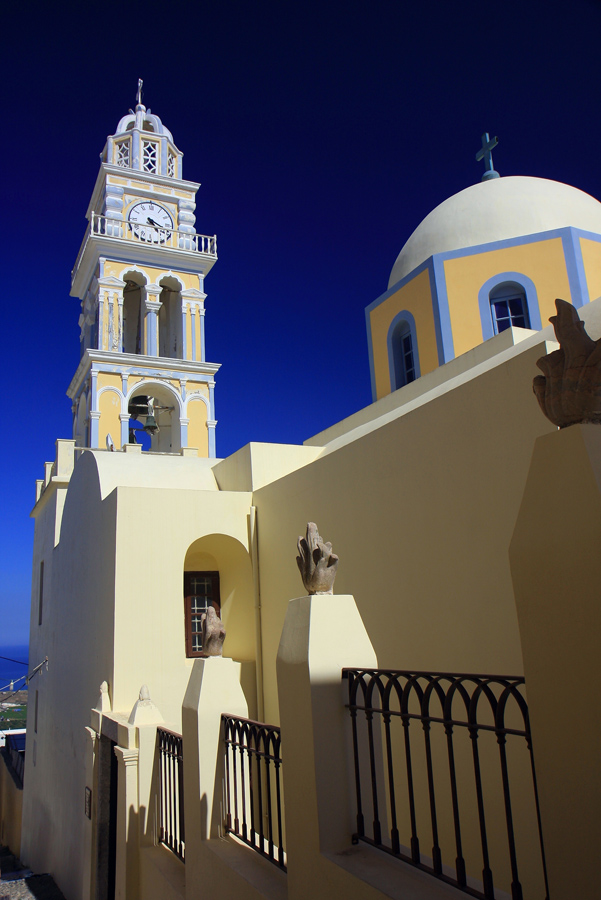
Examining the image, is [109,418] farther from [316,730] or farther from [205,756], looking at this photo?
[316,730]

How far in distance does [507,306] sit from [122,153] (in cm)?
1490

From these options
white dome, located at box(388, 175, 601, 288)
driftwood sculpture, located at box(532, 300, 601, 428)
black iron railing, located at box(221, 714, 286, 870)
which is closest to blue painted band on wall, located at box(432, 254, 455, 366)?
white dome, located at box(388, 175, 601, 288)

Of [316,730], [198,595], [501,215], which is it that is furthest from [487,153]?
[316,730]

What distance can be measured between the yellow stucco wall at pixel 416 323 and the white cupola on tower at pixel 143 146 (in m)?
11.4

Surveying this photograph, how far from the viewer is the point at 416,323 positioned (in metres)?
10.6

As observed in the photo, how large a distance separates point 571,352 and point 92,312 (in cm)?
1775

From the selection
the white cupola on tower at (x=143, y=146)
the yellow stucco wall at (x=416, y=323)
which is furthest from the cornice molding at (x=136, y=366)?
the yellow stucco wall at (x=416, y=323)

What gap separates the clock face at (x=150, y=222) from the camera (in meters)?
18.5

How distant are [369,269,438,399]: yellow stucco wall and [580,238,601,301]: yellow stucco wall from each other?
2.26 m

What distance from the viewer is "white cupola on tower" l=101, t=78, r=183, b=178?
772 inches

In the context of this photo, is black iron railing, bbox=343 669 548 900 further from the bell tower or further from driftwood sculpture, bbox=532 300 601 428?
the bell tower

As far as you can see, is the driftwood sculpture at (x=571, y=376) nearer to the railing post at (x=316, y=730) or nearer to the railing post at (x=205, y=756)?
the railing post at (x=316, y=730)

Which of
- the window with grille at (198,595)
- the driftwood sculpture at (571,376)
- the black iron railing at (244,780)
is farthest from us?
the window with grille at (198,595)

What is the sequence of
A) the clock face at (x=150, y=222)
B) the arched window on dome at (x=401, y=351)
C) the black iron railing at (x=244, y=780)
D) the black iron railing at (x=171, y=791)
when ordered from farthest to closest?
the clock face at (x=150, y=222)
the arched window on dome at (x=401, y=351)
the black iron railing at (x=171, y=791)
the black iron railing at (x=244, y=780)
